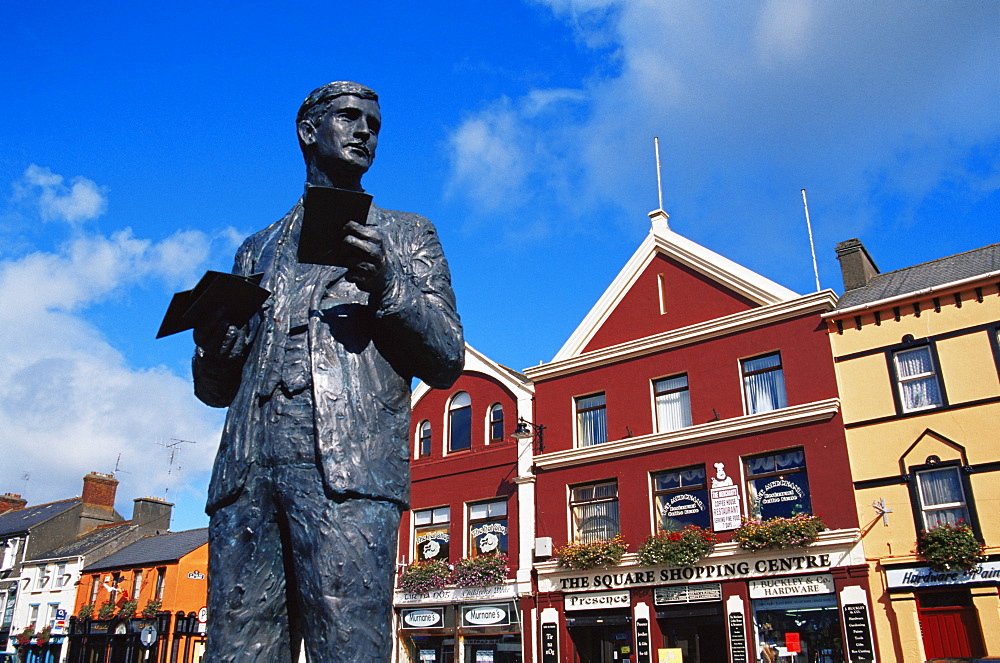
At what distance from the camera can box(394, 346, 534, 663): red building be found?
2439cm

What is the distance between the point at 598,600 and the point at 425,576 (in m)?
5.97

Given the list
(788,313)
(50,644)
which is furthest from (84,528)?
(788,313)

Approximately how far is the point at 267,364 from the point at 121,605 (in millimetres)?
38502

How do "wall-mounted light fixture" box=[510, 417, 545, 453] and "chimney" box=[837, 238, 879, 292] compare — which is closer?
"chimney" box=[837, 238, 879, 292]

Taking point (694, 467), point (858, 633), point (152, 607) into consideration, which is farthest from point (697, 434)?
point (152, 607)

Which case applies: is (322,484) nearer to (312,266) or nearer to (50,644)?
(312,266)

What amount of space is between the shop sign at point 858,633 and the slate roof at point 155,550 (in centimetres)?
2712

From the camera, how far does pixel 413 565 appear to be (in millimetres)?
26344

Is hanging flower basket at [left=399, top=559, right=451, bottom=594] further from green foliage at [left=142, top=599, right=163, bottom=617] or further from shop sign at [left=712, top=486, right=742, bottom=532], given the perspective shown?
green foliage at [left=142, top=599, right=163, bottom=617]

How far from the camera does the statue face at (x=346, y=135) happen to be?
3.05 metres

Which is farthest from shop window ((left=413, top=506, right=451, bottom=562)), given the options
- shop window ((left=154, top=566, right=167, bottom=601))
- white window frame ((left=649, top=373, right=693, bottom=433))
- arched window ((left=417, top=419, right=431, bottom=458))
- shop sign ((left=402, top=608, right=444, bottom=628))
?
shop window ((left=154, top=566, right=167, bottom=601))

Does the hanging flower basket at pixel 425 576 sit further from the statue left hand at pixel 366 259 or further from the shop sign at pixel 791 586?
the statue left hand at pixel 366 259

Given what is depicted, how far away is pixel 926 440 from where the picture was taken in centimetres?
1906

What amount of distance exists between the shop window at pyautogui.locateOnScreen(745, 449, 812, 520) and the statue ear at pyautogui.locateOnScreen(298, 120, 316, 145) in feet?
62.5
